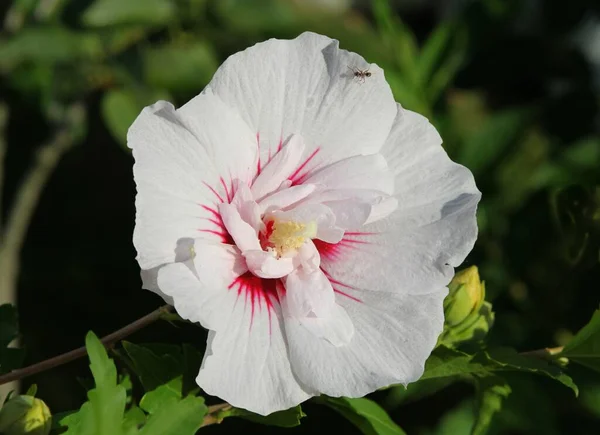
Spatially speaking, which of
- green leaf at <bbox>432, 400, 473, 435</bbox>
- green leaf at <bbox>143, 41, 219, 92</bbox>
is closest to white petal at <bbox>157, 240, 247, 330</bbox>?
green leaf at <bbox>432, 400, 473, 435</bbox>

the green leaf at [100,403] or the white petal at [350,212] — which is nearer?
the green leaf at [100,403]

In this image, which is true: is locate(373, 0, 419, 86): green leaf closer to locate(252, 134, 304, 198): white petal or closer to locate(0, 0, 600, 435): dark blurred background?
locate(0, 0, 600, 435): dark blurred background

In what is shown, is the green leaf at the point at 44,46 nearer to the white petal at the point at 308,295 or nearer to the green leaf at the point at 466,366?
the white petal at the point at 308,295

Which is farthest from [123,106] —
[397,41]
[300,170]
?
[300,170]

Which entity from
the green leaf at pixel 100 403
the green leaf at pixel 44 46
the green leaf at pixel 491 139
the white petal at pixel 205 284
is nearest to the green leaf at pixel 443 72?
the green leaf at pixel 491 139

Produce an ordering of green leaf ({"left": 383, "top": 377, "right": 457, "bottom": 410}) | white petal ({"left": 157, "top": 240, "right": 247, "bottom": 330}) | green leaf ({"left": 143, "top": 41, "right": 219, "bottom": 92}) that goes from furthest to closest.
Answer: green leaf ({"left": 143, "top": 41, "right": 219, "bottom": 92}) → green leaf ({"left": 383, "top": 377, "right": 457, "bottom": 410}) → white petal ({"left": 157, "top": 240, "right": 247, "bottom": 330})

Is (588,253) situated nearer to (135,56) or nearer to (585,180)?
(585,180)
